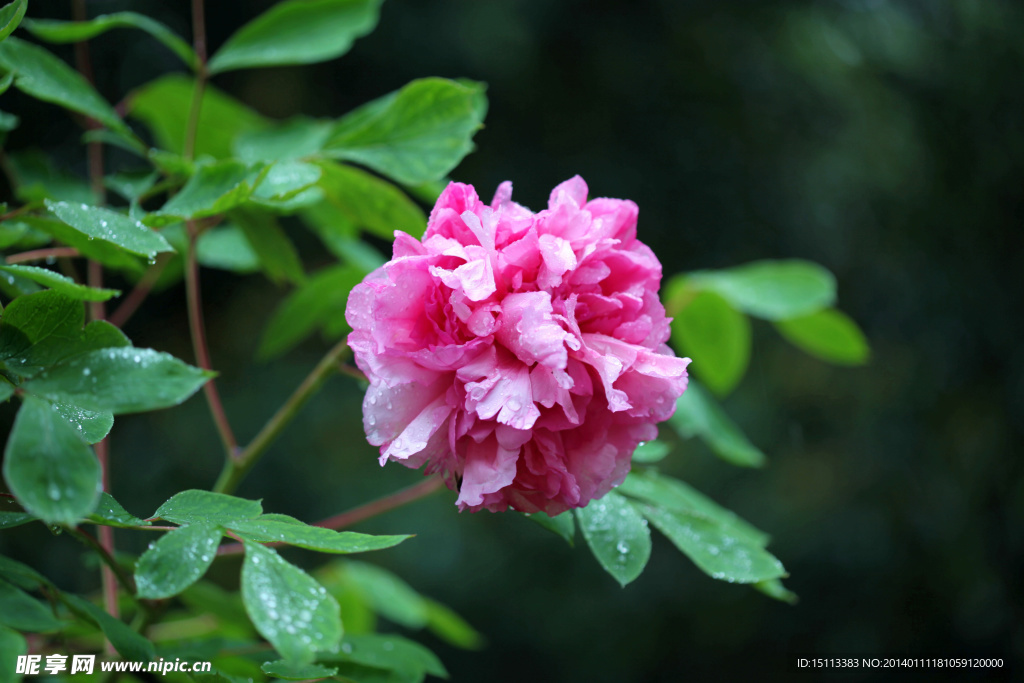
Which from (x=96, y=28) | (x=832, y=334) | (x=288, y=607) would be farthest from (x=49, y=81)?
(x=832, y=334)

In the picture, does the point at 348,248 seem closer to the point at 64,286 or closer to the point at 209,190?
the point at 209,190

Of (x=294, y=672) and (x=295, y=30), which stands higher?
(x=295, y=30)

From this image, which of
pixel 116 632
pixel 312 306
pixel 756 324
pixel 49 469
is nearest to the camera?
pixel 49 469

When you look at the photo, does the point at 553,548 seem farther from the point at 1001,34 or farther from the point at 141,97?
the point at 1001,34

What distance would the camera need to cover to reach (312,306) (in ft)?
2.33

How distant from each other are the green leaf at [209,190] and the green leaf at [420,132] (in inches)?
3.4

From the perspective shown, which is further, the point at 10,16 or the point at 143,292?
the point at 143,292

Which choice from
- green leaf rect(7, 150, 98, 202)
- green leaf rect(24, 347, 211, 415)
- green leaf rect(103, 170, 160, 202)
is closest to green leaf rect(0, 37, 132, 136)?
green leaf rect(103, 170, 160, 202)

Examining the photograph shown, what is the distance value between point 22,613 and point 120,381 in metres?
0.11

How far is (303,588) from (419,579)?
55.4 inches

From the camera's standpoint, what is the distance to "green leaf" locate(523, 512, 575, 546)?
412 mm

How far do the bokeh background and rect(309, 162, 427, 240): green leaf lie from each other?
105cm

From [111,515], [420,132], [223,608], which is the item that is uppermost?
[420,132]

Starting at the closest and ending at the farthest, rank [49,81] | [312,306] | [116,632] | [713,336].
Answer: [116,632] < [49,81] < [312,306] < [713,336]
